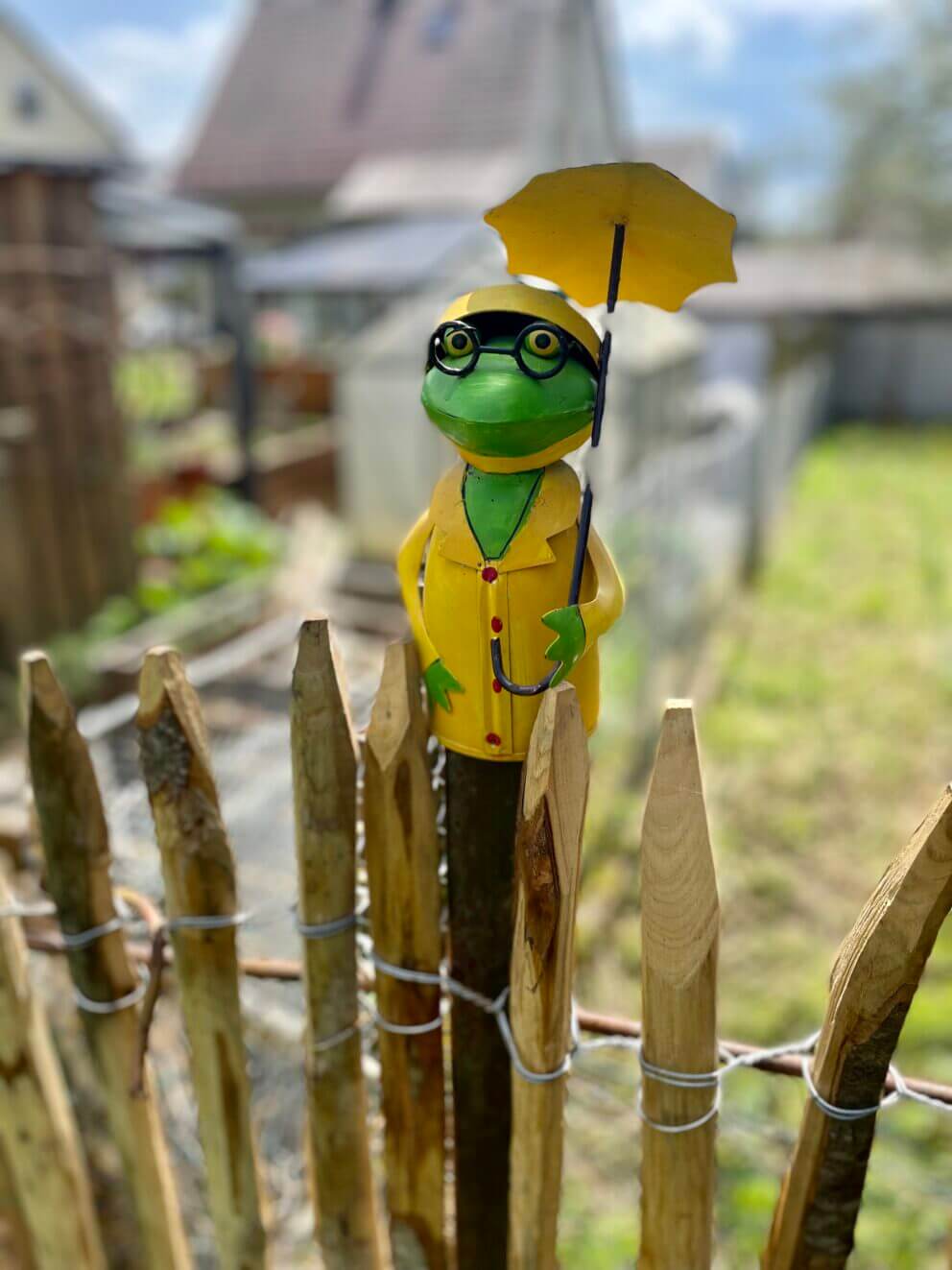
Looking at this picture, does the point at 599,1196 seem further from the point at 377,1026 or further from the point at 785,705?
the point at 785,705

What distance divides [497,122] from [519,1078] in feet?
56.5

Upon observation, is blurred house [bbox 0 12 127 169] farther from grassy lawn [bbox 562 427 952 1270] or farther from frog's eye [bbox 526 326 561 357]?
frog's eye [bbox 526 326 561 357]

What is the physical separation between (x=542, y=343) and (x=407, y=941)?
31.7 inches

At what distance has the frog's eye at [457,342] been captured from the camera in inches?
46.6

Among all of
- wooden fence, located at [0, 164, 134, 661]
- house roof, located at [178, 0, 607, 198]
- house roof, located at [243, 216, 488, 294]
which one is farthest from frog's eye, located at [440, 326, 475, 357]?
house roof, located at [178, 0, 607, 198]

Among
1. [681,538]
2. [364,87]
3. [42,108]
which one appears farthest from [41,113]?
[681,538]

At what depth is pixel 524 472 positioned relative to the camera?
122cm

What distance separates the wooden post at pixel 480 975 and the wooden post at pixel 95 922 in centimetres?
51

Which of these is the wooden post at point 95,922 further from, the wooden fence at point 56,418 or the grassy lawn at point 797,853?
the wooden fence at point 56,418

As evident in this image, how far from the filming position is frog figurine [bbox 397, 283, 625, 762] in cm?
116

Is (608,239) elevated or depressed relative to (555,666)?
elevated

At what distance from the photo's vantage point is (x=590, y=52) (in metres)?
16.3

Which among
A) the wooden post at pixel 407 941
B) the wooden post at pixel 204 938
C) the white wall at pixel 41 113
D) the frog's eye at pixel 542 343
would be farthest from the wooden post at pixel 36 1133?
the white wall at pixel 41 113

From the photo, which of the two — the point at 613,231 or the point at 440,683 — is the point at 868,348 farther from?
the point at 440,683
